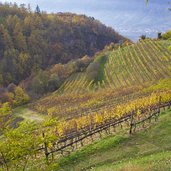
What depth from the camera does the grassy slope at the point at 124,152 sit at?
75.8ft

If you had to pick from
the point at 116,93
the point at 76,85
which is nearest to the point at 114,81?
the point at 76,85

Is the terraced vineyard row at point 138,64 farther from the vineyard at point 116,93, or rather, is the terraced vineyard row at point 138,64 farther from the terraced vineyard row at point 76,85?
the terraced vineyard row at point 76,85

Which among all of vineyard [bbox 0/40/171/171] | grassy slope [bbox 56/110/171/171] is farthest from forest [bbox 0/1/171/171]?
vineyard [bbox 0/40/171/171]

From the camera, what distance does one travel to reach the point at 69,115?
62.1 metres

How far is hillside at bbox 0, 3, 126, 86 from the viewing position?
12900 centimetres

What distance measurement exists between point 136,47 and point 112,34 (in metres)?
89.0

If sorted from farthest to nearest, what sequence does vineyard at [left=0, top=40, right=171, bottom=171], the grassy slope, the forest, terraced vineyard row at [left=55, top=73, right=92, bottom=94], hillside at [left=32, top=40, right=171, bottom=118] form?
terraced vineyard row at [left=55, top=73, right=92, bottom=94]
hillside at [left=32, top=40, right=171, bottom=118]
vineyard at [left=0, top=40, right=171, bottom=171]
the grassy slope
the forest

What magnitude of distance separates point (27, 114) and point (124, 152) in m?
51.3

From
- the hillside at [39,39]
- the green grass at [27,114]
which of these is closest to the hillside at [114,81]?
the green grass at [27,114]

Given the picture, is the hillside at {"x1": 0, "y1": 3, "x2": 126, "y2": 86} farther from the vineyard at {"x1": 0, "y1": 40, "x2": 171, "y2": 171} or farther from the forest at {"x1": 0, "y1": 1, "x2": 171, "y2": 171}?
the vineyard at {"x1": 0, "y1": 40, "x2": 171, "y2": 171}

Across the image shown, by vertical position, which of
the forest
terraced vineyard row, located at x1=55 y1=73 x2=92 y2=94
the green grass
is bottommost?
the green grass

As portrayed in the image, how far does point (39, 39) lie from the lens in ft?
502

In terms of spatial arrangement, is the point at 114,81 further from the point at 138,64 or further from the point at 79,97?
the point at 79,97

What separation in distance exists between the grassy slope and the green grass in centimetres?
4160
